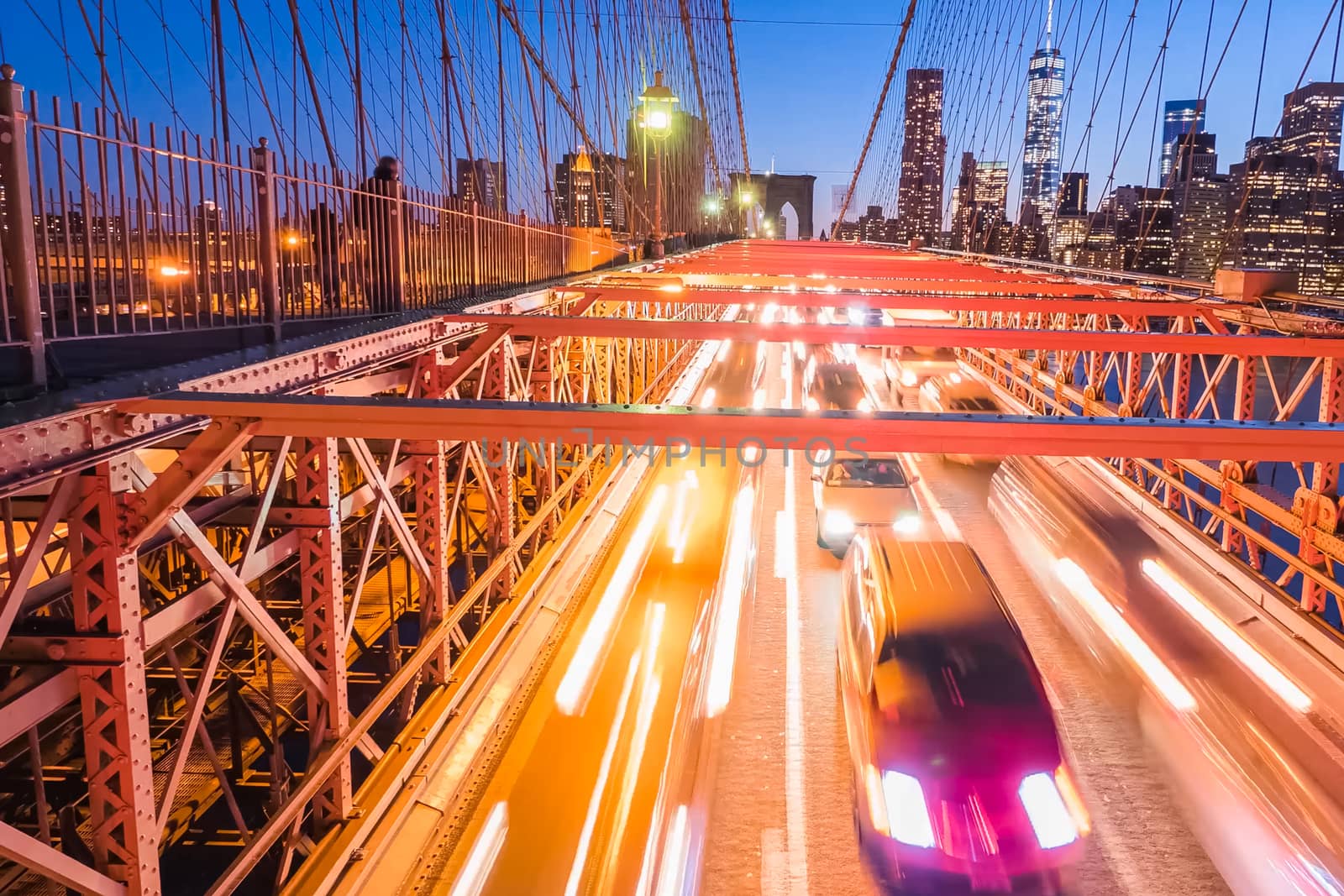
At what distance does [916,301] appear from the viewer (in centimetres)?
1023

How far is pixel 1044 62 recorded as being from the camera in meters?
34.6

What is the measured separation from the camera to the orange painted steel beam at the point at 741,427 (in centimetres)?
348

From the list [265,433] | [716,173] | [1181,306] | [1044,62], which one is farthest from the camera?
[716,173]

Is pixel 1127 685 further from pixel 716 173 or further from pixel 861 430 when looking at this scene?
pixel 716 173

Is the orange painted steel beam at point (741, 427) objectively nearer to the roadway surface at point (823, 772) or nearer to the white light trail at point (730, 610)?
the roadway surface at point (823, 772)

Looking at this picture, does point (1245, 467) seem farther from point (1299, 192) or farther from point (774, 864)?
point (1299, 192)

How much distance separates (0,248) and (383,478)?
2.59 m

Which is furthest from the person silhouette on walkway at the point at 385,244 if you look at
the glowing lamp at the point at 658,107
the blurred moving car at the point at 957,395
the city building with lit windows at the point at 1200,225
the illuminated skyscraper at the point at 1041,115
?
the illuminated skyscraper at the point at 1041,115

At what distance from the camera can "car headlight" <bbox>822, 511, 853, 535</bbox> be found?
42.2ft

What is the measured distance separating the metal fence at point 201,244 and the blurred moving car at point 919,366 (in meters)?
17.7

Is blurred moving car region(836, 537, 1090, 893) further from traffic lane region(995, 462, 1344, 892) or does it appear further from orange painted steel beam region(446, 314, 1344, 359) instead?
orange painted steel beam region(446, 314, 1344, 359)

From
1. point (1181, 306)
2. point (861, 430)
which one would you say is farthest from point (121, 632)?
point (1181, 306)

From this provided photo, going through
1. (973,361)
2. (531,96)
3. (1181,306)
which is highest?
(531,96)

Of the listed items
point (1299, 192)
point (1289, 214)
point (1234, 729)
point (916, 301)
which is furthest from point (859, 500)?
point (1289, 214)
